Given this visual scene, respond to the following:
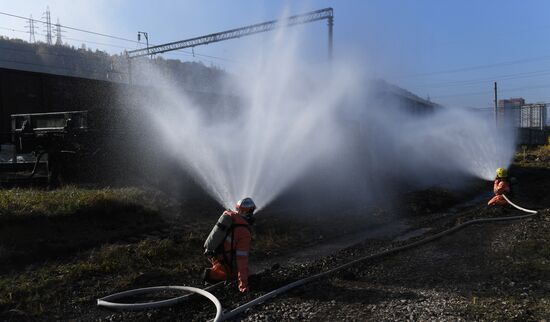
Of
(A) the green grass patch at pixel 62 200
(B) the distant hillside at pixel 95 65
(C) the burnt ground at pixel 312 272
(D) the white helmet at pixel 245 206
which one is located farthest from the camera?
(B) the distant hillside at pixel 95 65

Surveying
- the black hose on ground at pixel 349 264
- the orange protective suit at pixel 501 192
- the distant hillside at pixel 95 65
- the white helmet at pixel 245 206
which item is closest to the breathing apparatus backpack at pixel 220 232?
the white helmet at pixel 245 206

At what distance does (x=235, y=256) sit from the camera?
7.39 m

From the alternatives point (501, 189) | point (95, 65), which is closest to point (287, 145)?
point (501, 189)

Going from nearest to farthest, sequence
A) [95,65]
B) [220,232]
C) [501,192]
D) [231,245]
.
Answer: [220,232] < [231,245] < [501,192] < [95,65]

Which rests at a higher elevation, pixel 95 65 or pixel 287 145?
pixel 95 65

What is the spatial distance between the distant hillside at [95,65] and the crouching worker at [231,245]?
33.3m

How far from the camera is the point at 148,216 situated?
41.2 feet

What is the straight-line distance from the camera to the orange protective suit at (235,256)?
22.9ft

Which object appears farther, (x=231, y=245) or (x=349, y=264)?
(x=349, y=264)

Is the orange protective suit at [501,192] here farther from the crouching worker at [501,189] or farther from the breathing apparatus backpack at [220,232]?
the breathing apparatus backpack at [220,232]

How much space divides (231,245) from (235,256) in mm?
224

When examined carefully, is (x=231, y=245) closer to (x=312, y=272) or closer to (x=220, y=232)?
(x=220, y=232)

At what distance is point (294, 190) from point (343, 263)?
9.17m

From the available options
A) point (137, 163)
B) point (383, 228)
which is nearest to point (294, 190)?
point (383, 228)
